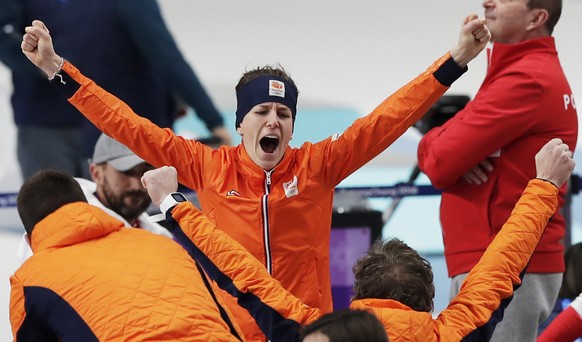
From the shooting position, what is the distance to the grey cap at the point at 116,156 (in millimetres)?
4637

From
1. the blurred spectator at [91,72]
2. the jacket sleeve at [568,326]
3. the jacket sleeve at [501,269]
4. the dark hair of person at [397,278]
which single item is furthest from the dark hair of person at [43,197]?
the blurred spectator at [91,72]

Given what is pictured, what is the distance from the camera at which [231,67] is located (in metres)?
8.67

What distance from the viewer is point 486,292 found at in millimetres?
2986

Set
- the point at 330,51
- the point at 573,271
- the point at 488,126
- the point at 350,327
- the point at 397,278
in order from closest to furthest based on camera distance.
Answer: the point at 350,327, the point at 397,278, the point at 488,126, the point at 573,271, the point at 330,51

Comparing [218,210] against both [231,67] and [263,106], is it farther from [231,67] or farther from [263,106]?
[231,67]

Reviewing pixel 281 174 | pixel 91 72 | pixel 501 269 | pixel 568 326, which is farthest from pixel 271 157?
pixel 91 72

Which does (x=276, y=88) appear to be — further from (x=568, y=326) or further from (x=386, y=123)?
(x=568, y=326)

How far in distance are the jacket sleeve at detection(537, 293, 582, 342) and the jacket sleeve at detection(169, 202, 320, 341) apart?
0.73m

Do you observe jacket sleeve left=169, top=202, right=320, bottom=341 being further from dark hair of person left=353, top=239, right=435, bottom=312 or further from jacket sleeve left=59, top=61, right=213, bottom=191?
jacket sleeve left=59, top=61, right=213, bottom=191

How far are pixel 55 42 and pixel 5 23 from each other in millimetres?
279

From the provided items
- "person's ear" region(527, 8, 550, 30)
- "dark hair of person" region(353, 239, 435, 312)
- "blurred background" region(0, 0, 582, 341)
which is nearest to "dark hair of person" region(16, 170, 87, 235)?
"dark hair of person" region(353, 239, 435, 312)

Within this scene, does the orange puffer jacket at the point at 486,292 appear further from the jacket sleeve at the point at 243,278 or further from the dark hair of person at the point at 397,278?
the jacket sleeve at the point at 243,278

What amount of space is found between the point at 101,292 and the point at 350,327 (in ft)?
3.25

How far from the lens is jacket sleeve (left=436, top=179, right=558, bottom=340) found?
2945mm
